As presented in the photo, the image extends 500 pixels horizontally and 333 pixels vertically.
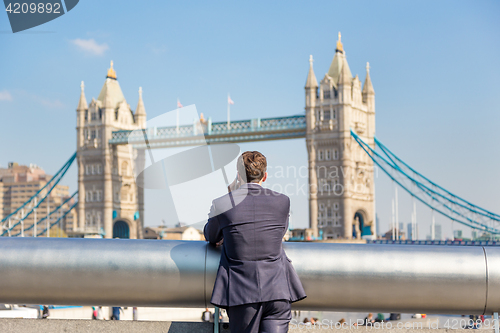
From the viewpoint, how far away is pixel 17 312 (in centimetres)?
759

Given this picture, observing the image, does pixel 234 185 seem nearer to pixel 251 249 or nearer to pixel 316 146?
pixel 251 249

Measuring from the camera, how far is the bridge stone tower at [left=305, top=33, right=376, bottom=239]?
40.8m

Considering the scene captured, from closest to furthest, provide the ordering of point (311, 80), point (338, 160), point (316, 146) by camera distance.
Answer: point (338, 160), point (316, 146), point (311, 80)

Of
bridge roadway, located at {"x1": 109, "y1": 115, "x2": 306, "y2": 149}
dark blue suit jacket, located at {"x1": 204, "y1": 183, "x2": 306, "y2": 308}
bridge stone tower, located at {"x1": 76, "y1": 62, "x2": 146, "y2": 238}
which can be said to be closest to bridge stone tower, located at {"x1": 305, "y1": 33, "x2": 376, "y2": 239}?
bridge roadway, located at {"x1": 109, "y1": 115, "x2": 306, "y2": 149}

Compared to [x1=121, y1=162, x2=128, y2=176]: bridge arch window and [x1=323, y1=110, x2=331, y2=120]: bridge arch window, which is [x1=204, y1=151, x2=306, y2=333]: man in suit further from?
[x1=121, y1=162, x2=128, y2=176]: bridge arch window

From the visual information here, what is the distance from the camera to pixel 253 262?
1.60 metres

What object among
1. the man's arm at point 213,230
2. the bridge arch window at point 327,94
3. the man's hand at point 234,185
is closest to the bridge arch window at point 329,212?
the bridge arch window at point 327,94

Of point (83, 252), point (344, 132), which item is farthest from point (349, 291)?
point (344, 132)

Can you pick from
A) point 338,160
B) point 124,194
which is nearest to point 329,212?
point 338,160

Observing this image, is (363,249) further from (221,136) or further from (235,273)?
(221,136)

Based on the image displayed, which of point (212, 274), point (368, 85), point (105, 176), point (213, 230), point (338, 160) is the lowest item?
point (212, 274)

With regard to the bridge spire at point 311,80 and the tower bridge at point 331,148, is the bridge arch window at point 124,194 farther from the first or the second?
the bridge spire at point 311,80

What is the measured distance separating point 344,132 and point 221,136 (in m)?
8.90

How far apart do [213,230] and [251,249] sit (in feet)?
0.43
